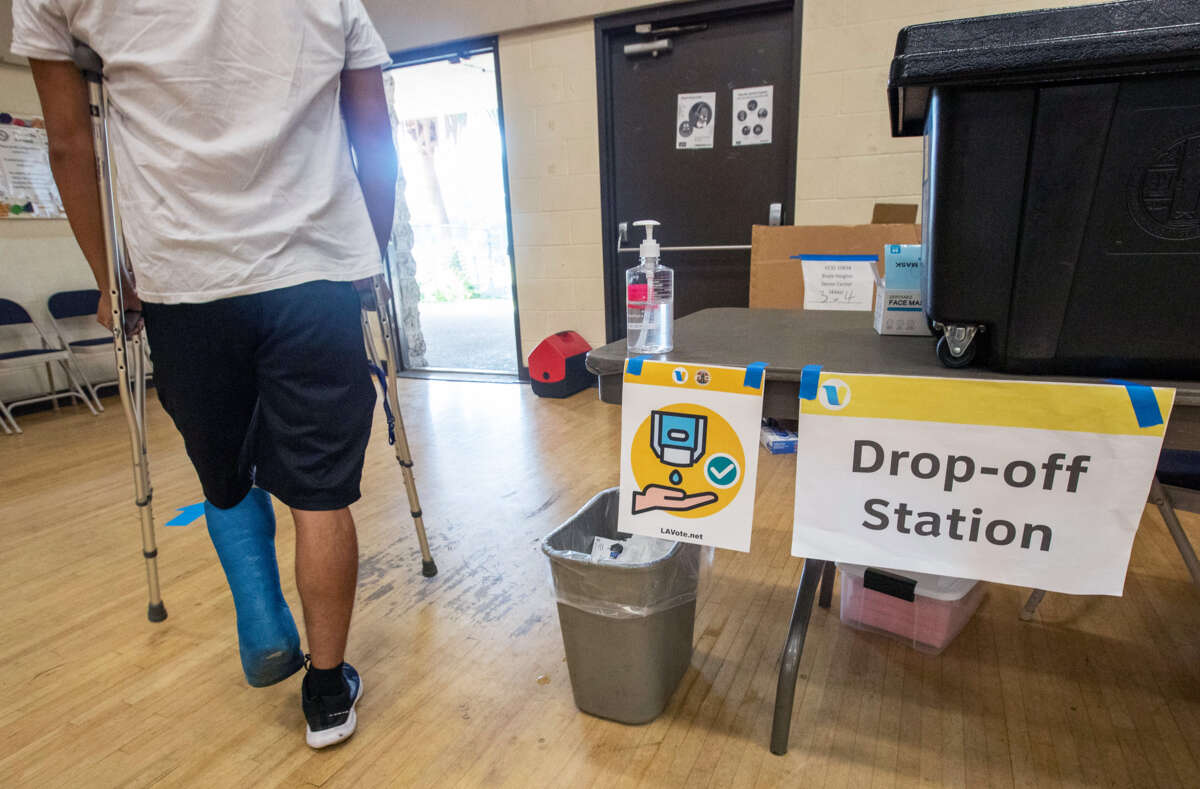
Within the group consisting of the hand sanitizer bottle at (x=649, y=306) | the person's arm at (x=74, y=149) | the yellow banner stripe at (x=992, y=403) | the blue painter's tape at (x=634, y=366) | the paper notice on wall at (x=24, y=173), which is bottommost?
the yellow banner stripe at (x=992, y=403)

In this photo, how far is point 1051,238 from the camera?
2.03 ft

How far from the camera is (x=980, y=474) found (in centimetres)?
74

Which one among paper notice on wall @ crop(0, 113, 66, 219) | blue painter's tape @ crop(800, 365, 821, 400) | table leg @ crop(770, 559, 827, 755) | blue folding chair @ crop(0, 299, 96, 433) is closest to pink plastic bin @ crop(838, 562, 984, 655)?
table leg @ crop(770, 559, 827, 755)

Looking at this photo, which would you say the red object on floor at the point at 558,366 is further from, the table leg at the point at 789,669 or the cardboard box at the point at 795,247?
the table leg at the point at 789,669

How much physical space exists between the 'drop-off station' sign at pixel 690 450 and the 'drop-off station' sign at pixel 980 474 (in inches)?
3.0

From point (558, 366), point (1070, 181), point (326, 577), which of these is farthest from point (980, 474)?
point (558, 366)

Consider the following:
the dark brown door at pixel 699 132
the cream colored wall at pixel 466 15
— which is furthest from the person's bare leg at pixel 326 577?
the cream colored wall at pixel 466 15

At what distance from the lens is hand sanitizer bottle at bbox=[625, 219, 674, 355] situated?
88 centimetres

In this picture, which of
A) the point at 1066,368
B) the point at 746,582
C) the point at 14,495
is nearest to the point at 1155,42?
the point at 1066,368

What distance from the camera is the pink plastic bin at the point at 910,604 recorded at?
3.91ft

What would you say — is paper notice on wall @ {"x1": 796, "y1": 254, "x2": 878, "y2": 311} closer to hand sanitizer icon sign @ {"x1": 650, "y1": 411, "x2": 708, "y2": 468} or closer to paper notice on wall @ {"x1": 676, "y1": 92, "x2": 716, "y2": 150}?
paper notice on wall @ {"x1": 676, "y1": 92, "x2": 716, "y2": 150}

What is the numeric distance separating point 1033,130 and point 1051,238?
107 mm

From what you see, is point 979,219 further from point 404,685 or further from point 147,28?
point 404,685

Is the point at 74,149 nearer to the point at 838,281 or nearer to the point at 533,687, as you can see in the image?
the point at 533,687
